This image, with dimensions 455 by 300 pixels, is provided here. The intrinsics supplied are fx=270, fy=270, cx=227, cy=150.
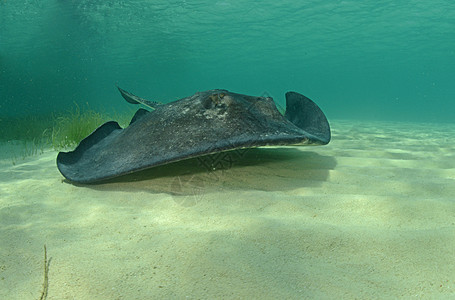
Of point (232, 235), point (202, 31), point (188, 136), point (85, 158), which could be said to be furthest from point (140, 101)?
point (202, 31)

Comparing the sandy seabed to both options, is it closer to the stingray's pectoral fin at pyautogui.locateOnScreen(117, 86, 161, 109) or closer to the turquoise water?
the stingray's pectoral fin at pyautogui.locateOnScreen(117, 86, 161, 109)

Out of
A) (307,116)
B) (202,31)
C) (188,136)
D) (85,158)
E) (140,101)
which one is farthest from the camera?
(202,31)

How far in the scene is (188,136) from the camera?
7.95 ft

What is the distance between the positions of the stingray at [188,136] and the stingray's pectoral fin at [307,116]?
19 cm

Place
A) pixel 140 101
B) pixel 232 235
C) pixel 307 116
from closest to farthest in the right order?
pixel 232 235, pixel 307 116, pixel 140 101

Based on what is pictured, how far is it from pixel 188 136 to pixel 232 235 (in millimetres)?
1019

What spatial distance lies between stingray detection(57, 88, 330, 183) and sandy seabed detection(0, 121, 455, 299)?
0.27 metres

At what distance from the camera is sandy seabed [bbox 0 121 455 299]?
1.30 metres

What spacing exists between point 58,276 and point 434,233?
221cm

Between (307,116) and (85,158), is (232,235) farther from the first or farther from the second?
(307,116)

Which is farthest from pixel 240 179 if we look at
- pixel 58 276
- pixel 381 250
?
pixel 58 276

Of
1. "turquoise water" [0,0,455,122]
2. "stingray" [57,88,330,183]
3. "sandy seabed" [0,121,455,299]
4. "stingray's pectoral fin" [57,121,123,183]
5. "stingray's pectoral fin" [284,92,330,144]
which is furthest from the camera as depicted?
"turquoise water" [0,0,455,122]

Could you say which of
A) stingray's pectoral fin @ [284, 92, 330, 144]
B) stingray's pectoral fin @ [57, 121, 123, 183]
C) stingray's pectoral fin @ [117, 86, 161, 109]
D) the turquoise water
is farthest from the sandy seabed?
the turquoise water

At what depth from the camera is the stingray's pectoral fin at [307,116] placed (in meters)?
3.47
